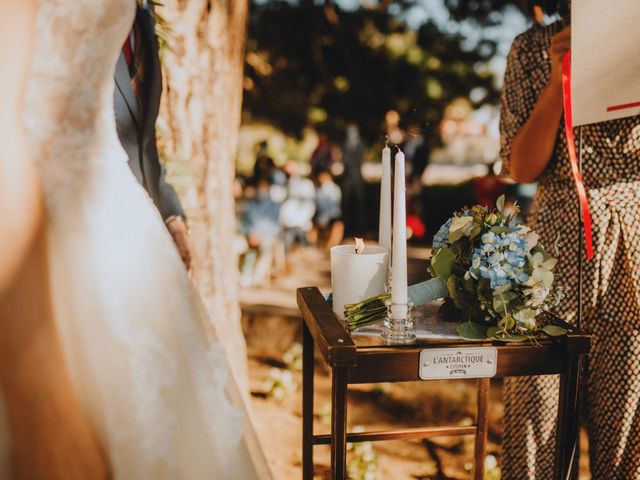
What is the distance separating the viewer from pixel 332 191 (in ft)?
32.9

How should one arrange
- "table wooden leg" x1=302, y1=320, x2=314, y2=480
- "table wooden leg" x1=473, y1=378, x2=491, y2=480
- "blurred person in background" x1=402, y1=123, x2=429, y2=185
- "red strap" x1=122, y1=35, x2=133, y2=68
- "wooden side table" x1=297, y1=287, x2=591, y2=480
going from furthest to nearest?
"blurred person in background" x1=402, y1=123, x2=429, y2=185 → "table wooden leg" x1=473, y1=378, x2=491, y2=480 → "table wooden leg" x1=302, y1=320, x2=314, y2=480 → "red strap" x1=122, y1=35, x2=133, y2=68 → "wooden side table" x1=297, y1=287, x2=591, y2=480

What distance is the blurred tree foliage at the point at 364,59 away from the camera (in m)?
7.47

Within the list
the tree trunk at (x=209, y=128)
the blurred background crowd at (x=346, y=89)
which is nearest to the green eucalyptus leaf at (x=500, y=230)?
the tree trunk at (x=209, y=128)

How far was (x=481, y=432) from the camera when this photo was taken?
223cm

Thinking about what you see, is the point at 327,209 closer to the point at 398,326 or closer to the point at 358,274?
the point at 358,274

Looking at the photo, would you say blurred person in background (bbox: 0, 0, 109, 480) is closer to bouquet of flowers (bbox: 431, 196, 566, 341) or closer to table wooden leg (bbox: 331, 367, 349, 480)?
table wooden leg (bbox: 331, 367, 349, 480)

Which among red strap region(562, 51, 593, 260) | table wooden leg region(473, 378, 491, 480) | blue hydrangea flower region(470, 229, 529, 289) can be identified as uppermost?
red strap region(562, 51, 593, 260)

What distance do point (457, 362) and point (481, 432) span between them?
914 millimetres

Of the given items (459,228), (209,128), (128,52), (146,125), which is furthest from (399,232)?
(209,128)

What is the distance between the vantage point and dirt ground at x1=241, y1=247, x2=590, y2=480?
9.99 ft

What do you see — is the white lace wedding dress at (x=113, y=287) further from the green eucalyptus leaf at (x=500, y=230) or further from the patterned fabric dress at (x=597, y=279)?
the patterned fabric dress at (x=597, y=279)

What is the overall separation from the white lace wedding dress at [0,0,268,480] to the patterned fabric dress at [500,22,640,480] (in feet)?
3.61

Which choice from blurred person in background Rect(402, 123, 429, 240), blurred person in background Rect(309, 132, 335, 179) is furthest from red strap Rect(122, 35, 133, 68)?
blurred person in background Rect(402, 123, 429, 240)

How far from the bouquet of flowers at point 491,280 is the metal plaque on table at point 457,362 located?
0.14 feet
